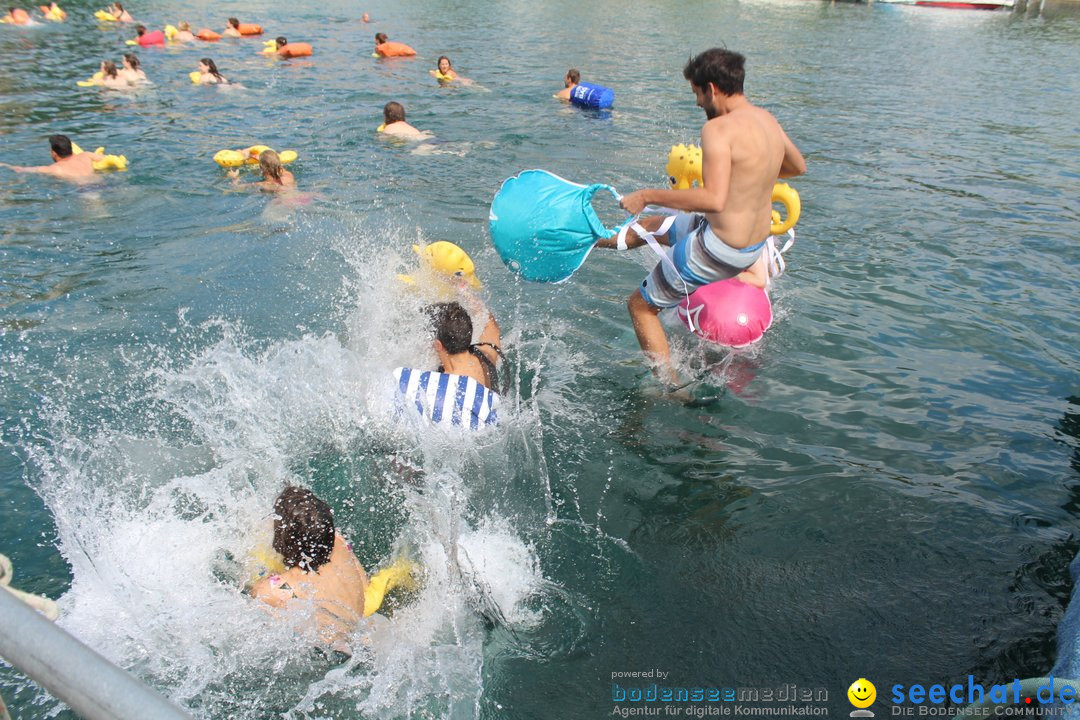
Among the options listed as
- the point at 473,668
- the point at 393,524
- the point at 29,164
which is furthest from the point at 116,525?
the point at 29,164

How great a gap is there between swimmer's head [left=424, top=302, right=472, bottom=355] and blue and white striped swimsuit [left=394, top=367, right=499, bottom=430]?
328 mm

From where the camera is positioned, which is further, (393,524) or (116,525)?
(393,524)

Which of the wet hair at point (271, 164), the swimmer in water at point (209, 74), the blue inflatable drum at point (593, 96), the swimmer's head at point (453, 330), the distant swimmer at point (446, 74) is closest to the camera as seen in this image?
the swimmer's head at point (453, 330)

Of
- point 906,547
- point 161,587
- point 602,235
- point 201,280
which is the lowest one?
point 906,547

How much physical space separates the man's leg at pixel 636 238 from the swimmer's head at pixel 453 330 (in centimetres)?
111

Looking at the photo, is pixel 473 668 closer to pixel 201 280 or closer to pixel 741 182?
pixel 741 182

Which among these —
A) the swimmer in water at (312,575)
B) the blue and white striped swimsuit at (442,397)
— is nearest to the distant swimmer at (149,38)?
the blue and white striped swimsuit at (442,397)

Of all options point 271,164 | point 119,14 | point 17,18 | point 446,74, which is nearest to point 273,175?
point 271,164

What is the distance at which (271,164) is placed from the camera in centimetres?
1055

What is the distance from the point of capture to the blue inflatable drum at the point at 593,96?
50.1ft

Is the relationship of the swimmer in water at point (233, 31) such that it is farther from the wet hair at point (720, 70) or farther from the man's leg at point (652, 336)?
the wet hair at point (720, 70)

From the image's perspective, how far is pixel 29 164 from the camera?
1188 cm

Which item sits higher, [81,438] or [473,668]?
[81,438]

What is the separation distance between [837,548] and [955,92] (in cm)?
1727
